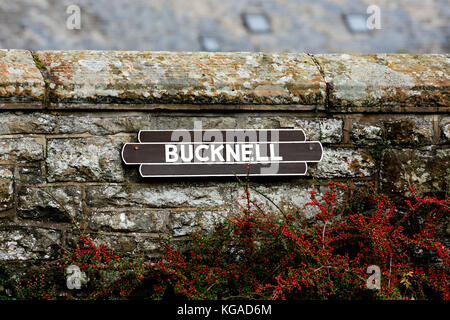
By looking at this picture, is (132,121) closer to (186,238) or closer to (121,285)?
(186,238)

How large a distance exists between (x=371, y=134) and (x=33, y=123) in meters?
1.90

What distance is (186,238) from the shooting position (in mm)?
2484

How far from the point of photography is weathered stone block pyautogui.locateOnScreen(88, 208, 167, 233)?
A: 8.01ft

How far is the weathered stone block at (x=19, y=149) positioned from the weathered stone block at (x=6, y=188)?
0.06 m

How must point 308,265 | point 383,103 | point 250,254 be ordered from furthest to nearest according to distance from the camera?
point 383,103, point 250,254, point 308,265

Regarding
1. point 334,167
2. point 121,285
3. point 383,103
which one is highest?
point 383,103

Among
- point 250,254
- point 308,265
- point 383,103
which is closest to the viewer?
point 308,265

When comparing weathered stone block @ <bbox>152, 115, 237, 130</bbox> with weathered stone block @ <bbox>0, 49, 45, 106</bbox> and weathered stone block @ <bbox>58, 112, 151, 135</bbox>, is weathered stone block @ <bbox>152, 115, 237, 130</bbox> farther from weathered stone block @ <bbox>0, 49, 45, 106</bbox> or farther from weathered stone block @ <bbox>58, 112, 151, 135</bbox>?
weathered stone block @ <bbox>0, 49, 45, 106</bbox>

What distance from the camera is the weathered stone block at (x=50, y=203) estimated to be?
240cm

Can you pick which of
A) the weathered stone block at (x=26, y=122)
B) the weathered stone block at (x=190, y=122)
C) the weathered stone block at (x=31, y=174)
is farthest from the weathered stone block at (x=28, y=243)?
the weathered stone block at (x=190, y=122)

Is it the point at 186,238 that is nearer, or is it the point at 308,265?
the point at 308,265

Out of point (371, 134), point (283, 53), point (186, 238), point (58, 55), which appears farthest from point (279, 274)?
point (58, 55)

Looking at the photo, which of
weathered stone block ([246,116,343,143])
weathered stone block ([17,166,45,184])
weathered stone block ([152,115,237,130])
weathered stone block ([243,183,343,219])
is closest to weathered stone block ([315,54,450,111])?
weathered stone block ([246,116,343,143])

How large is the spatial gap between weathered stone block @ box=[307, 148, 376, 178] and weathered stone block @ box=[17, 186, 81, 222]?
133 centimetres
